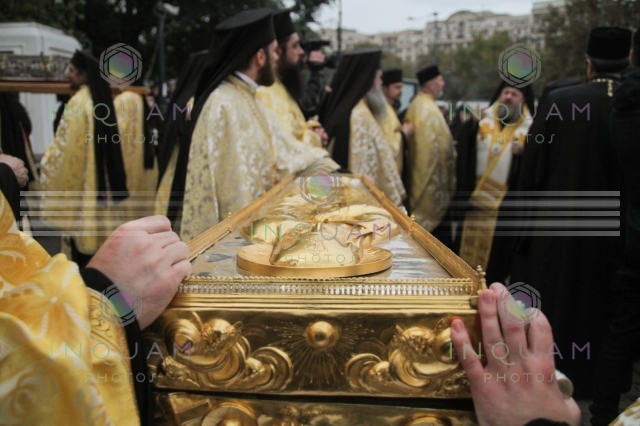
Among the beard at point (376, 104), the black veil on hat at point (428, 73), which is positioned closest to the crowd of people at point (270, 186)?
the beard at point (376, 104)

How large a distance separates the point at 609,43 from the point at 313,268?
3.01m

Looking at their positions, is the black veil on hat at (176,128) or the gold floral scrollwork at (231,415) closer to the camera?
the gold floral scrollwork at (231,415)

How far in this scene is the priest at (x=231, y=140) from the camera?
113 inches

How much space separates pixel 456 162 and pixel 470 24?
11.6ft

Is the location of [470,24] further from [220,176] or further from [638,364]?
[638,364]

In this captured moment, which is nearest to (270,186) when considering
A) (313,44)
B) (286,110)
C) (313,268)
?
(286,110)

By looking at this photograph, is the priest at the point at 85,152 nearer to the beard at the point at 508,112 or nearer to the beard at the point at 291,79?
the beard at the point at 291,79

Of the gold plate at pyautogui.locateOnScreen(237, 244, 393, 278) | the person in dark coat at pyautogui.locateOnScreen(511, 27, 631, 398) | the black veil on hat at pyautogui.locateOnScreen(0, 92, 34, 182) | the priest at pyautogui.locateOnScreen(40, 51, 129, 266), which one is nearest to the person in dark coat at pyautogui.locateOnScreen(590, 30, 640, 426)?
the person in dark coat at pyautogui.locateOnScreen(511, 27, 631, 398)

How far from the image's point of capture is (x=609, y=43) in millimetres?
3344

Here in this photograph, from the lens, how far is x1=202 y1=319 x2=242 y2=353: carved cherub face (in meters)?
0.97

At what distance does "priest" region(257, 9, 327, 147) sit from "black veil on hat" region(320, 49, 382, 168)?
54cm

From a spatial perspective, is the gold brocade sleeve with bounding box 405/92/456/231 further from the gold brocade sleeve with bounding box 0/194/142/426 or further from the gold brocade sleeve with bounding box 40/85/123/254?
the gold brocade sleeve with bounding box 0/194/142/426

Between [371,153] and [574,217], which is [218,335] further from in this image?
[371,153]

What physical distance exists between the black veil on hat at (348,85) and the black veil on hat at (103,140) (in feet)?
7.15
